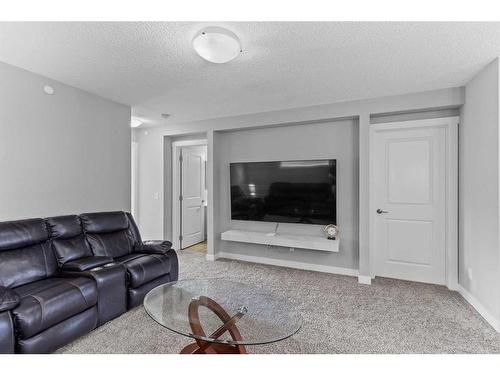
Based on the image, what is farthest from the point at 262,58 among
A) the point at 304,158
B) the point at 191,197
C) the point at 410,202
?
the point at 191,197

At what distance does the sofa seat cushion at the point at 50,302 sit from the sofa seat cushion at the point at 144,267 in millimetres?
406

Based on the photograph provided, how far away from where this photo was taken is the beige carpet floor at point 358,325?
2.05 metres

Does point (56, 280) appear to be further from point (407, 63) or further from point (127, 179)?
point (407, 63)

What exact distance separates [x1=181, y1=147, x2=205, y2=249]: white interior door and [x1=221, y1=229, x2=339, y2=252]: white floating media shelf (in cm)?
135

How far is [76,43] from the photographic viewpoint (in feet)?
7.03

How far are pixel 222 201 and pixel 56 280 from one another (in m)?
2.71

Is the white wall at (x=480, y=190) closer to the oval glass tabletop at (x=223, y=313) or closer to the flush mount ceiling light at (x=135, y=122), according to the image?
the oval glass tabletop at (x=223, y=313)

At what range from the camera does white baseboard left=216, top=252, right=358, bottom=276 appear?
3814mm

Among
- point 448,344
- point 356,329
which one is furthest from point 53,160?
point 448,344

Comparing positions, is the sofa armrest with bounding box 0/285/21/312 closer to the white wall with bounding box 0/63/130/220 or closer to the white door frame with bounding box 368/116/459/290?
the white wall with bounding box 0/63/130/220

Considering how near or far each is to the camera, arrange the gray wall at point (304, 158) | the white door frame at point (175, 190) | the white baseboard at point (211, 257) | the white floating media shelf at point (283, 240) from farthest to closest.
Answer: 1. the white door frame at point (175, 190)
2. the white baseboard at point (211, 257)
3. the gray wall at point (304, 158)
4. the white floating media shelf at point (283, 240)

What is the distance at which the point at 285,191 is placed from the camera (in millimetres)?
4031

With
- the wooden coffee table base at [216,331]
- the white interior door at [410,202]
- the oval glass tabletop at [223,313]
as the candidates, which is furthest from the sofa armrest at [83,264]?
the white interior door at [410,202]

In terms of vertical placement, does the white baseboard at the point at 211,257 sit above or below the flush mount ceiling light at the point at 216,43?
below
